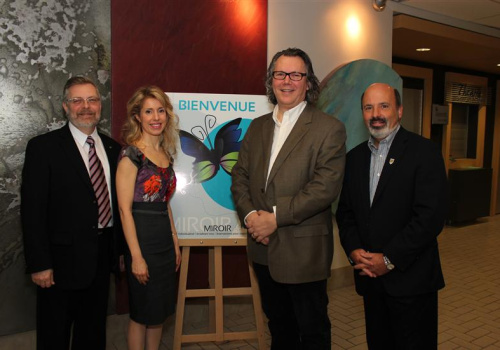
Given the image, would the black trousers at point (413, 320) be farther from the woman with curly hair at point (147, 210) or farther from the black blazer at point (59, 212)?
the black blazer at point (59, 212)

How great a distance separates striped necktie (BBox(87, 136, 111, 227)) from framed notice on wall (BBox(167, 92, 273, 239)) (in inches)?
20.7

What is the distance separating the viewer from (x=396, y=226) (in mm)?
1920

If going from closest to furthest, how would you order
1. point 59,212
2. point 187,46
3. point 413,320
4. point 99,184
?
point 413,320
point 59,212
point 99,184
point 187,46

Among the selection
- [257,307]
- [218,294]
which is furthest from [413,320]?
[218,294]

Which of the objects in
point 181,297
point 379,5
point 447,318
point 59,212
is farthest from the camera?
point 379,5

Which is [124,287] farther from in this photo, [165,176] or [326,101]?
[326,101]

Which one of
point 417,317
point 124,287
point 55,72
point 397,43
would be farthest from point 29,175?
point 397,43

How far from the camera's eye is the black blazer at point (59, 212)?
1979mm

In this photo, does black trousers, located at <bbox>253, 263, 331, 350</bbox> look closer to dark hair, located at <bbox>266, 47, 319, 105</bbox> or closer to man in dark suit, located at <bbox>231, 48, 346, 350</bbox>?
man in dark suit, located at <bbox>231, 48, 346, 350</bbox>

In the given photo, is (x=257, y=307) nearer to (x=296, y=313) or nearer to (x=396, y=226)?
(x=296, y=313)

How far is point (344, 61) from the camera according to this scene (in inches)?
153

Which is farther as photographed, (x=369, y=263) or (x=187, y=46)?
(x=187, y=46)

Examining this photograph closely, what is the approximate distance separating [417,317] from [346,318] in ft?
5.20

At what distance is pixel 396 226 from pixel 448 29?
3.93 metres
